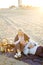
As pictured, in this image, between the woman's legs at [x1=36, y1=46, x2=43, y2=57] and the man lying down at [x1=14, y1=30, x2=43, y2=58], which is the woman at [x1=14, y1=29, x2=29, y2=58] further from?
the woman's legs at [x1=36, y1=46, x2=43, y2=57]

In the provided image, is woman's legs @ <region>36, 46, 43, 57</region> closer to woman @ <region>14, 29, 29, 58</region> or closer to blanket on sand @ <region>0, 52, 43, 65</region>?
blanket on sand @ <region>0, 52, 43, 65</region>

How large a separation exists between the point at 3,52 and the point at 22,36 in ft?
1.03

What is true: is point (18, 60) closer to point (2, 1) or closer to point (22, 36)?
point (22, 36)

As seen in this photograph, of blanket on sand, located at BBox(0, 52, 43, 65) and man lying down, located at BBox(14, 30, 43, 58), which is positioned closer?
blanket on sand, located at BBox(0, 52, 43, 65)

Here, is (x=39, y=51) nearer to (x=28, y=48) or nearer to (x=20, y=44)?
(x=28, y=48)

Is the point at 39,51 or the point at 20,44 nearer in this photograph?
the point at 39,51

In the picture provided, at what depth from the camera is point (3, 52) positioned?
202 cm

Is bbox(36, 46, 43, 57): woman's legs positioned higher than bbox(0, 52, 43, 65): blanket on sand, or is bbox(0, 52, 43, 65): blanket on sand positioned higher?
bbox(36, 46, 43, 57): woman's legs

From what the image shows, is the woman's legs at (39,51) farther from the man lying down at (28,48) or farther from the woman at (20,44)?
the woman at (20,44)

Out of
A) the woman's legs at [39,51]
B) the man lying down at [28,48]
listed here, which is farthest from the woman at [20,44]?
the woman's legs at [39,51]

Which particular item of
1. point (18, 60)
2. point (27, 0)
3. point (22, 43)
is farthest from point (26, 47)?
point (27, 0)

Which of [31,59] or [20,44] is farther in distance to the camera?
[20,44]

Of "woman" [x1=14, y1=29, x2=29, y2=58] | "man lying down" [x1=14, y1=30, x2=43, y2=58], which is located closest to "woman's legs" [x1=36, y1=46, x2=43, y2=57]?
"man lying down" [x1=14, y1=30, x2=43, y2=58]

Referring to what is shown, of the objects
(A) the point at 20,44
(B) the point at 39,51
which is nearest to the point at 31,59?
(B) the point at 39,51
